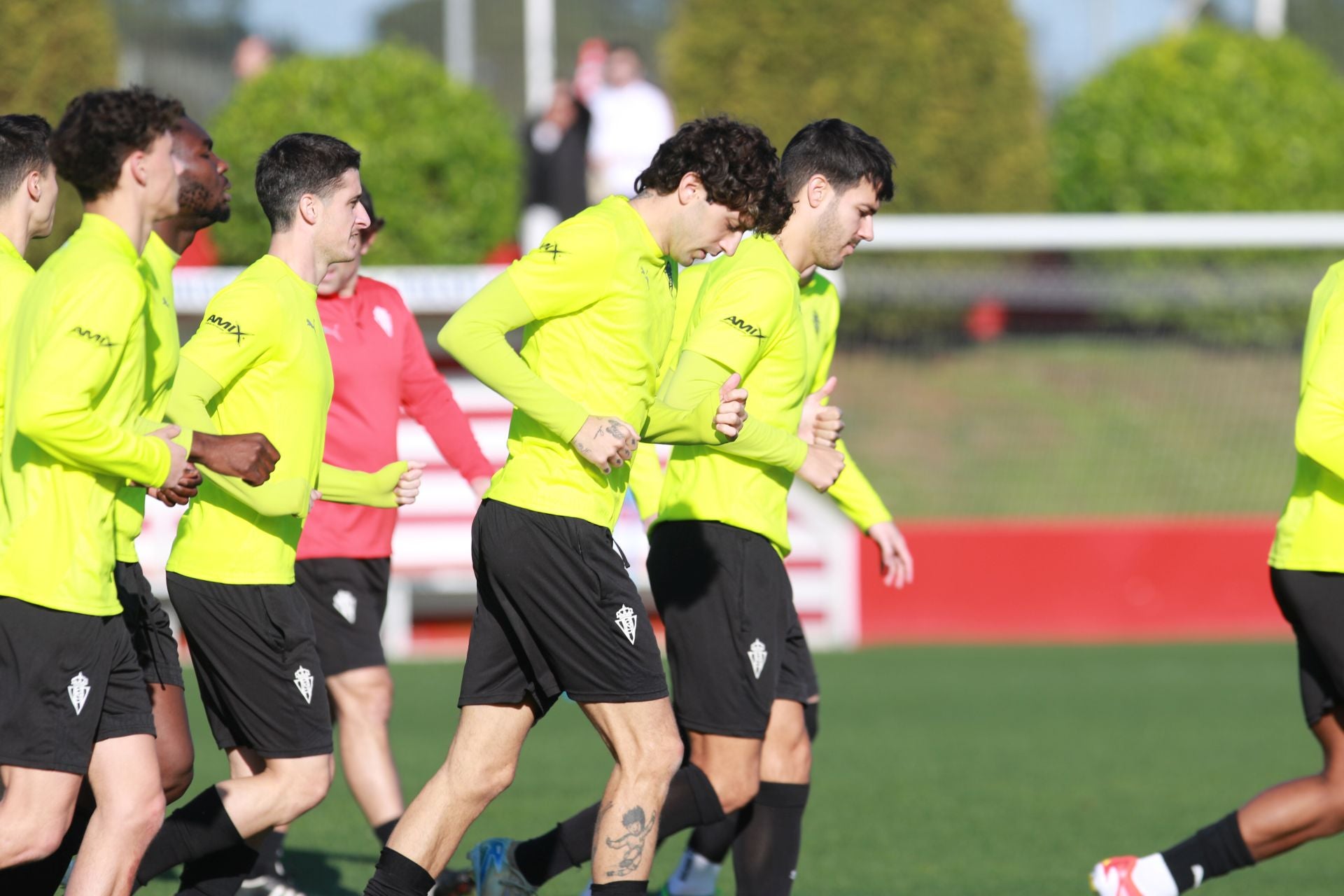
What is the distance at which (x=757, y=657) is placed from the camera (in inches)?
215

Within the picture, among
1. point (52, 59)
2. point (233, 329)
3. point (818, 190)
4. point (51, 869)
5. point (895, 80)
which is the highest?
point (895, 80)

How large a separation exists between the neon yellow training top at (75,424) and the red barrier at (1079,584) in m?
10.8

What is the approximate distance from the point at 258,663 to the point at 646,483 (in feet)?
4.95

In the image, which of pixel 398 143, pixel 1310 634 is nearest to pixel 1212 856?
pixel 1310 634

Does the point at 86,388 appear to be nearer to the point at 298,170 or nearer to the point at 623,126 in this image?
the point at 298,170

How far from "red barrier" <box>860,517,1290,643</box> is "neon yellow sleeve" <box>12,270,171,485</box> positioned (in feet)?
35.7

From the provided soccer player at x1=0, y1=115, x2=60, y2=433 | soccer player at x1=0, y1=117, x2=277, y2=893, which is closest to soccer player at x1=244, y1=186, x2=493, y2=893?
soccer player at x1=0, y1=117, x2=277, y2=893

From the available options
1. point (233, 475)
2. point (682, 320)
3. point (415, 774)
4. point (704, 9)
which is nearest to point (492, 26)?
point (704, 9)

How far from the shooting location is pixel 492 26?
68.9 ft

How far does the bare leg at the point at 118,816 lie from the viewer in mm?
4301

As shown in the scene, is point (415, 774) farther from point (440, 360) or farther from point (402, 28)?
point (402, 28)

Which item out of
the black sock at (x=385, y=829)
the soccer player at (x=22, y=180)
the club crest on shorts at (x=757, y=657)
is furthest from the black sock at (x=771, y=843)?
the soccer player at (x=22, y=180)

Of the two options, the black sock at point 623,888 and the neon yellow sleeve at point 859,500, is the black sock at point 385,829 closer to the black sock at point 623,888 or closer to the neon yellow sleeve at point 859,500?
the black sock at point 623,888

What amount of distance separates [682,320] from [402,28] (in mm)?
16086
